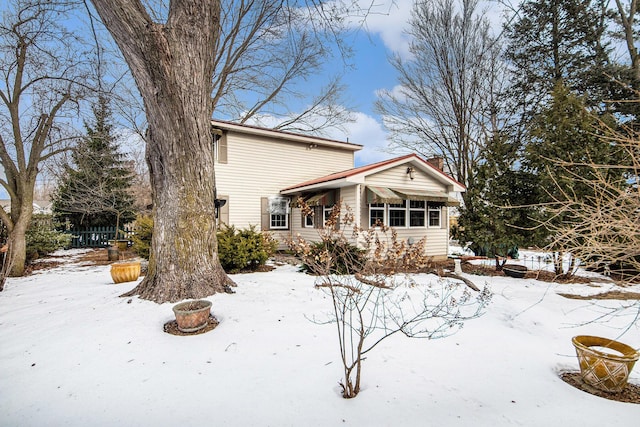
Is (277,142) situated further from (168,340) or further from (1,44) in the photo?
(168,340)

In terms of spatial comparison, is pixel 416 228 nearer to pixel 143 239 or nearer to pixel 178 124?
pixel 178 124

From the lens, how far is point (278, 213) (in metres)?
13.1

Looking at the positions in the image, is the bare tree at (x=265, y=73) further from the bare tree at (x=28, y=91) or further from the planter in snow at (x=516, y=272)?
the planter in snow at (x=516, y=272)

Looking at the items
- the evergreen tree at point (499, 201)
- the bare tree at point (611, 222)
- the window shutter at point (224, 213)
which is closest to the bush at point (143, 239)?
the window shutter at point (224, 213)

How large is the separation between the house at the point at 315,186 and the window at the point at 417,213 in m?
0.04

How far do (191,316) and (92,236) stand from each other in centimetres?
1451

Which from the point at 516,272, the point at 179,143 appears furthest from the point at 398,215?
the point at 179,143

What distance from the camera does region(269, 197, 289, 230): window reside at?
12.9m

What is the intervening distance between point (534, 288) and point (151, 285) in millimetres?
7999

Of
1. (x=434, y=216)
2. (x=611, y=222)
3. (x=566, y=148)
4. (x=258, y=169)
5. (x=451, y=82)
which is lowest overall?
(x=611, y=222)

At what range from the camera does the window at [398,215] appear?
10.7m

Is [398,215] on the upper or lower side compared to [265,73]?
lower

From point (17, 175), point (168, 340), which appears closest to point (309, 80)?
point (17, 175)

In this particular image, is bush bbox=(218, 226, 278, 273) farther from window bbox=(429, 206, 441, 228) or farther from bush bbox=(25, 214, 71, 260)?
bush bbox=(25, 214, 71, 260)
